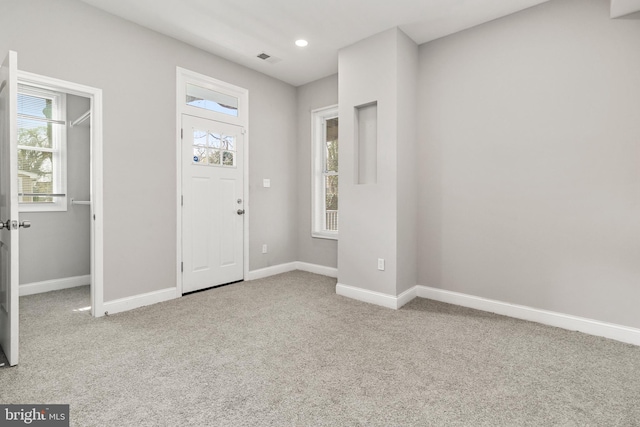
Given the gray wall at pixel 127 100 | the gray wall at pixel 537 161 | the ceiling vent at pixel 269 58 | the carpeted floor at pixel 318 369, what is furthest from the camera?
the ceiling vent at pixel 269 58

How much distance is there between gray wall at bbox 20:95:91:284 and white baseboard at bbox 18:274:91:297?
46 millimetres

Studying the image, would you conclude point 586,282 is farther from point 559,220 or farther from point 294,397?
point 294,397

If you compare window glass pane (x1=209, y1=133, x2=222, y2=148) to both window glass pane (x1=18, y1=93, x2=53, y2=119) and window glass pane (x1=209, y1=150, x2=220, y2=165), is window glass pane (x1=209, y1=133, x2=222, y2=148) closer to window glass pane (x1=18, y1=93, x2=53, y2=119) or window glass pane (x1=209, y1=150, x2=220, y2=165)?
window glass pane (x1=209, y1=150, x2=220, y2=165)

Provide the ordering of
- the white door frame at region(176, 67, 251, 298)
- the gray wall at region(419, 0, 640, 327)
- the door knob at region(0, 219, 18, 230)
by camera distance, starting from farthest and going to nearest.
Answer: the white door frame at region(176, 67, 251, 298) < the gray wall at region(419, 0, 640, 327) < the door knob at region(0, 219, 18, 230)

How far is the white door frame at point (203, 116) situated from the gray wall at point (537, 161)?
2.14 metres

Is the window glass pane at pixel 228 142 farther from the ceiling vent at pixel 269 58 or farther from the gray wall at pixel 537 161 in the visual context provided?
the gray wall at pixel 537 161

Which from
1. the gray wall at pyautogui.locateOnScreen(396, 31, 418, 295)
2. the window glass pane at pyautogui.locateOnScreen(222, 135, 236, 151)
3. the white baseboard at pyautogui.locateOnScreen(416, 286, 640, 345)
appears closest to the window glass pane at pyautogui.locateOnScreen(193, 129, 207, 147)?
the window glass pane at pyautogui.locateOnScreen(222, 135, 236, 151)

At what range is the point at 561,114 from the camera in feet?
8.84

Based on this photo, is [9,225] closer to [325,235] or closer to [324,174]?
[325,235]

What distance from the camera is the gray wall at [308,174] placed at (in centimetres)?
449

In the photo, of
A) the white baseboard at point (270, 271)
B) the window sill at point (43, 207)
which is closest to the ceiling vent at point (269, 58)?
the white baseboard at point (270, 271)

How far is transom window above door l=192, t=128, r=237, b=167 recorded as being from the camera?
3666 millimetres

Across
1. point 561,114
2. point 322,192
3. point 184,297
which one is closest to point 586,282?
point 561,114

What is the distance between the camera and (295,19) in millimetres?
3025
